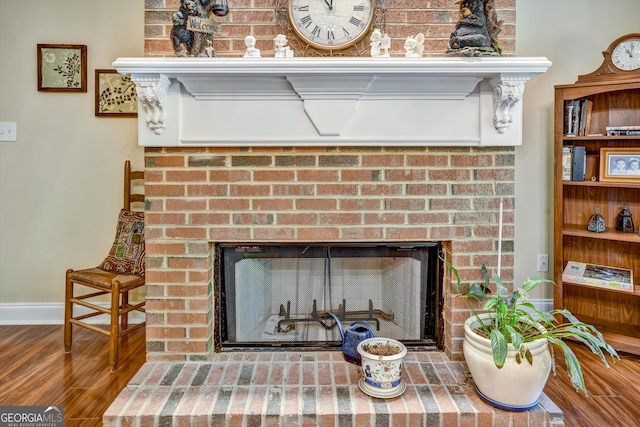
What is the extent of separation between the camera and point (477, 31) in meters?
1.55

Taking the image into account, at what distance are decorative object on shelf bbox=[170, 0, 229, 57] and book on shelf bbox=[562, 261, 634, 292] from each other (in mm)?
2158

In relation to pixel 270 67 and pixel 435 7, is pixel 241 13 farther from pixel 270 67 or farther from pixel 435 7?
pixel 435 7

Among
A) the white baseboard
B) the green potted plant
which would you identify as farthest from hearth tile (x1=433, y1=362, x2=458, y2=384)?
the white baseboard

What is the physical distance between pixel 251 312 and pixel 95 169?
1.34m

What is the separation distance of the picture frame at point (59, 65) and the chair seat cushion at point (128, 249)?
35.5 inches

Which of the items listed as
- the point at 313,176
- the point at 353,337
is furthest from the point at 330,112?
the point at 353,337

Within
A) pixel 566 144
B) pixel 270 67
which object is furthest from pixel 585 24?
pixel 270 67

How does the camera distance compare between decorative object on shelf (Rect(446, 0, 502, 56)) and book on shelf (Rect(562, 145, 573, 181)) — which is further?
book on shelf (Rect(562, 145, 573, 181))

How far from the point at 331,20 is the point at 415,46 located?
383 mm

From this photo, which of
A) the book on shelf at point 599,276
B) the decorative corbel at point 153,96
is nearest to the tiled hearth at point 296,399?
the book on shelf at point 599,276

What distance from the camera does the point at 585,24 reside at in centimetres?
233

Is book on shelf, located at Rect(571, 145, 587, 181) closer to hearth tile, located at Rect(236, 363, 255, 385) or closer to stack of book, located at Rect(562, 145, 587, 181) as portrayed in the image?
stack of book, located at Rect(562, 145, 587, 181)

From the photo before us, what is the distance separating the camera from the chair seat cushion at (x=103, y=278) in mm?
1938

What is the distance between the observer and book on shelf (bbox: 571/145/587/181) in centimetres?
213
